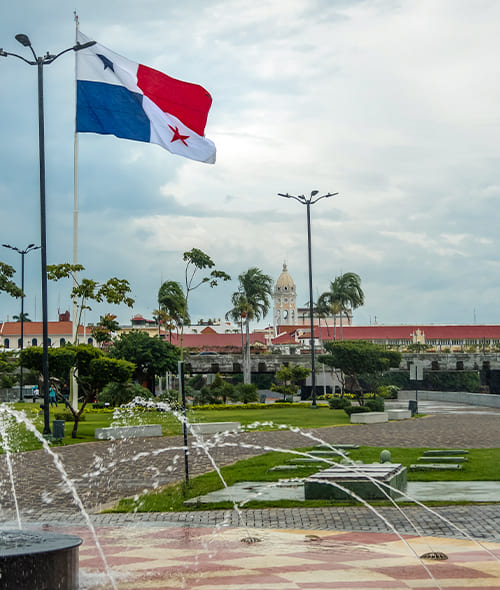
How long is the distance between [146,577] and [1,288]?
109 feet

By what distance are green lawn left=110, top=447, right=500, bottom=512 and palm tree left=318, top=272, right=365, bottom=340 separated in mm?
56089

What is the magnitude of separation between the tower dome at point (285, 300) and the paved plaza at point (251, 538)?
162 m

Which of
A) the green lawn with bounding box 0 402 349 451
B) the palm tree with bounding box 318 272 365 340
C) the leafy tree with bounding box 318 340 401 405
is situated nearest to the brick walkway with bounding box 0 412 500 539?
the green lawn with bounding box 0 402 349 451

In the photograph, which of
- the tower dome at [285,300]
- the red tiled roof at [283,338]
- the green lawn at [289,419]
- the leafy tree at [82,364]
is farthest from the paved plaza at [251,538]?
the tower dome at [285,300]

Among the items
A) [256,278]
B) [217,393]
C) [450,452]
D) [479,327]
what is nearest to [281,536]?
[450,452]

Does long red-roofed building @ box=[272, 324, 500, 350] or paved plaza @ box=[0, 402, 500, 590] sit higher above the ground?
long red-roofed building @ box=[272, 324, 500, 350]

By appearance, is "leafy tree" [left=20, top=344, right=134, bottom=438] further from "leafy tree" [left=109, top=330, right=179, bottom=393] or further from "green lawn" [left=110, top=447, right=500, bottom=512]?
"leafy tree" [left=109, top=330, right=179, bottom=393]

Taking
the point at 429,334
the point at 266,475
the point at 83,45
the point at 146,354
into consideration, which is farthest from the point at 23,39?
the point at 429,334

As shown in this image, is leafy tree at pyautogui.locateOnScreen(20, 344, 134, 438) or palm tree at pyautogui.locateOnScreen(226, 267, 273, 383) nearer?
leafy tree at pyautogui.locateOnScreen(20, 344, 134, 438)

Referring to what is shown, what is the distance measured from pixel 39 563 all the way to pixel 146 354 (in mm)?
39924

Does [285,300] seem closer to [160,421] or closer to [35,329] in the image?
[35,329]

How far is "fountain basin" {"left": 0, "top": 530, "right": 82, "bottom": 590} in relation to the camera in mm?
5812

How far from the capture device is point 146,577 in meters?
7.51

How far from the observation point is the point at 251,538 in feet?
30.6
